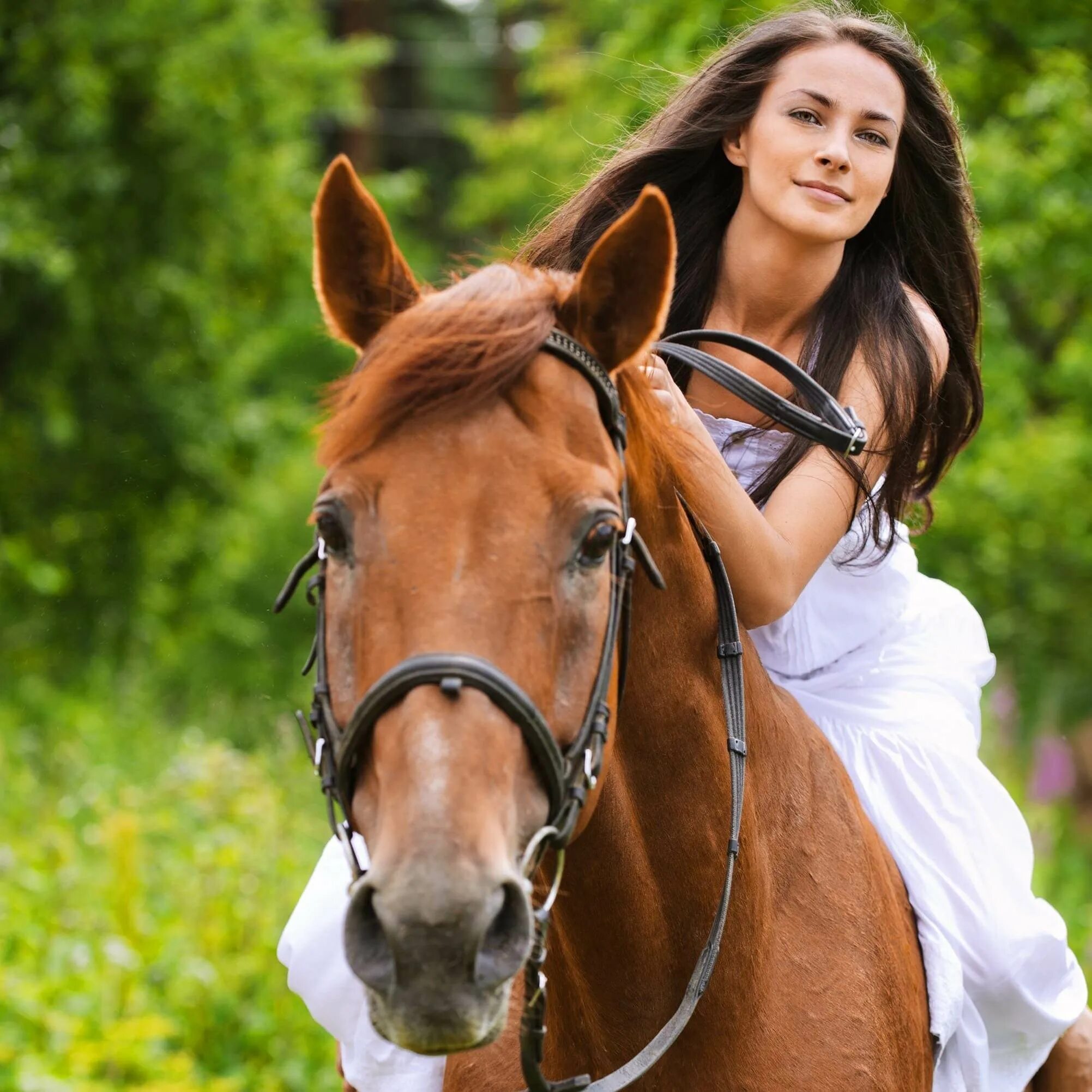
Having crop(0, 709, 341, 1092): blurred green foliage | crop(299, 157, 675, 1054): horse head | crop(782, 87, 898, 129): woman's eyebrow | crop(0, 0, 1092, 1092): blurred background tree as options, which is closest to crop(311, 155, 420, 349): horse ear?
crop(299, 157, 675, 1054): horse head

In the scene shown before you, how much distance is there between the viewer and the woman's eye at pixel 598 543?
1.98 m

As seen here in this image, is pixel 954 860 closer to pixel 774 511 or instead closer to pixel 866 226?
pixel 774 511

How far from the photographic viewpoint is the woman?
284 cm

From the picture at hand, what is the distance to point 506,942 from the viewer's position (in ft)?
5.82

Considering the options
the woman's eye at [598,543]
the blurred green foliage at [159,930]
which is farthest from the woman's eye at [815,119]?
the blurred green foliage at [159,930]

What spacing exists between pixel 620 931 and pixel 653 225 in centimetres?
115

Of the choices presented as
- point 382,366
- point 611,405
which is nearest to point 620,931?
point 611,405

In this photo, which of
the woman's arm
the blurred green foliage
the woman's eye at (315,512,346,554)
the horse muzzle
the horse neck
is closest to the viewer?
the horse muzzle

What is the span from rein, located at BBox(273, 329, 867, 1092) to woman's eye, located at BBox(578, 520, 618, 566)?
38mm

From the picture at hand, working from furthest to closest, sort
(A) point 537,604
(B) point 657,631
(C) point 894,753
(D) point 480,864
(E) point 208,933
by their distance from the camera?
1. (E) point 208,933
2. (C) point 894,753
3. (B) point 657,631
4. (A) point 537,604
5. (D) point 480,864

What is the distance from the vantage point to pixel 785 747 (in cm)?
265

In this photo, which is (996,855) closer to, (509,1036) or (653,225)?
(509,1036)

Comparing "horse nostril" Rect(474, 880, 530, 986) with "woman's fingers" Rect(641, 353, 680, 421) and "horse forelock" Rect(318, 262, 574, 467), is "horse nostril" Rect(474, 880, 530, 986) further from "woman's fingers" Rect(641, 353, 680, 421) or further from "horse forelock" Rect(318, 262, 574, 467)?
"woman's fingers" Rect(641, 353, 680, 421)

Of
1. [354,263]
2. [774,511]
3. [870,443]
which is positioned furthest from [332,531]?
[870,443]
